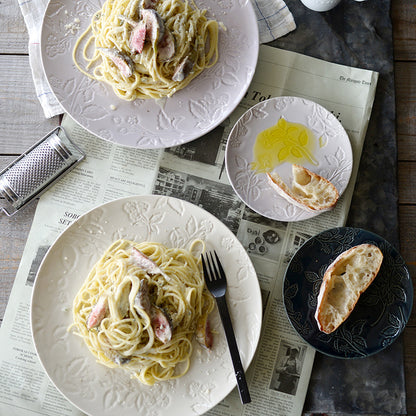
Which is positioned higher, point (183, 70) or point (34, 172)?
point (183, 70)

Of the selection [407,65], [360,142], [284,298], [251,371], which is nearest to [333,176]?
[360,142]

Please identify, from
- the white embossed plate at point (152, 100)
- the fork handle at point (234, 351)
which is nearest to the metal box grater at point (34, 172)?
the white embossed plate at point (152, 100)

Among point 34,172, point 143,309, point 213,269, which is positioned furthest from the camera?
point 34,172

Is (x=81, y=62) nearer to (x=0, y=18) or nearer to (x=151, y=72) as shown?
(x=151, y=72)

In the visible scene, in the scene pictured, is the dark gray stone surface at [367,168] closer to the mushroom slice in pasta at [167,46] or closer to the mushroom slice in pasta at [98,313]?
the mushroom slice in pasta at [167,46]

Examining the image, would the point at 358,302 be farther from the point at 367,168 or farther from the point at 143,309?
the point at 143,309

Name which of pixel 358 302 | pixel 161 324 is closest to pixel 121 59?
pixel 161 324
